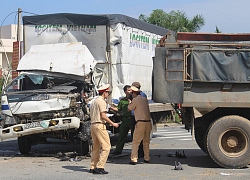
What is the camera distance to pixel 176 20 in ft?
141

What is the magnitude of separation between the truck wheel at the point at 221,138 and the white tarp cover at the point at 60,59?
3.83m

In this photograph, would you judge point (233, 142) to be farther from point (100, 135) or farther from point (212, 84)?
point (100, 135)

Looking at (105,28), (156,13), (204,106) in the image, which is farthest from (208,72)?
(156,13)

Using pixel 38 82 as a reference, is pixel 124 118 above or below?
below

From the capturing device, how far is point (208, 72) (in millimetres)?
9867

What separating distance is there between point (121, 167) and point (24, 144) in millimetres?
3205

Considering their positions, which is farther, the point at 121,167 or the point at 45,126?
the point at 45,126

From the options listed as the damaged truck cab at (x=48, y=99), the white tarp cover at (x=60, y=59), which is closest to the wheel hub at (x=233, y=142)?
the damaged truck cab at (x=48, y=99)

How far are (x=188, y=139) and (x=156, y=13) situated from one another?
30504 millimetres

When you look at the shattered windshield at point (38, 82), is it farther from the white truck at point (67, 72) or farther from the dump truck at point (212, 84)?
the dump truck at point (212, 84)

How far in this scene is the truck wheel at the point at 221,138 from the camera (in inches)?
387

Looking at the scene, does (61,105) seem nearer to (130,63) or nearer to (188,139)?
(130,63)

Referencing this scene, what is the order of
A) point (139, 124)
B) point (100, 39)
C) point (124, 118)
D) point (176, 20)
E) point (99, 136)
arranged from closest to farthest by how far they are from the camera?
1. point (99, 136)
2. point (139, 124)
3. point (124, 118)
4. point (100, 39)
5. point (176, 20)

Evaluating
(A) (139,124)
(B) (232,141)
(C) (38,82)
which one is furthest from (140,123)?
(C) (38,82)
